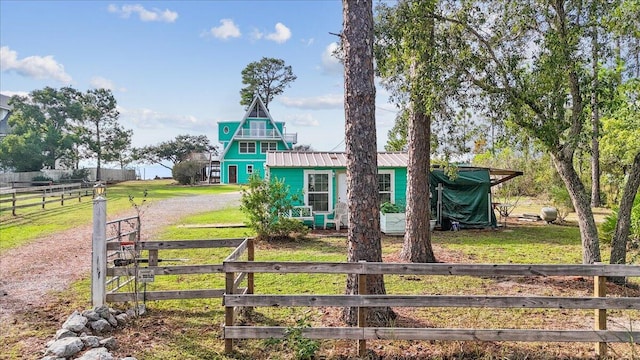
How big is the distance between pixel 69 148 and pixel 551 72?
37.7 m

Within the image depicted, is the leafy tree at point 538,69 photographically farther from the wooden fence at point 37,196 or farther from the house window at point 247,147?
the house window at point 247,147

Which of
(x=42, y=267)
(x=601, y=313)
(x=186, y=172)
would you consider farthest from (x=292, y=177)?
(x=186, y=172)

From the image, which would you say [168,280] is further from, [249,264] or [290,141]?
[290,141]

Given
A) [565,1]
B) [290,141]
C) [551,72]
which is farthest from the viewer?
[290,141]

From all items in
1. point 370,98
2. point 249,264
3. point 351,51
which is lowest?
point 249,264

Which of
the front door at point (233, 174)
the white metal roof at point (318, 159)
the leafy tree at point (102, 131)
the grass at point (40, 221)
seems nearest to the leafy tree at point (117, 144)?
the leafy tree at point (102, 131)

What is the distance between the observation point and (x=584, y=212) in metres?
7.23

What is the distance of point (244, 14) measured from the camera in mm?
15039

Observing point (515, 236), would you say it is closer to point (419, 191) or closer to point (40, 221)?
point (419, 191)

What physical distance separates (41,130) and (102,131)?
5803mm

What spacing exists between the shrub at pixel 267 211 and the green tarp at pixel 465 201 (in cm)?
603

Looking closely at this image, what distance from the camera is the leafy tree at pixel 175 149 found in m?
45.6

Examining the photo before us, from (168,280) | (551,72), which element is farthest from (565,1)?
(168,280)

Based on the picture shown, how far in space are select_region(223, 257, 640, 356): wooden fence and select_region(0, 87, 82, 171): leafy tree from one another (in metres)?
35.3
